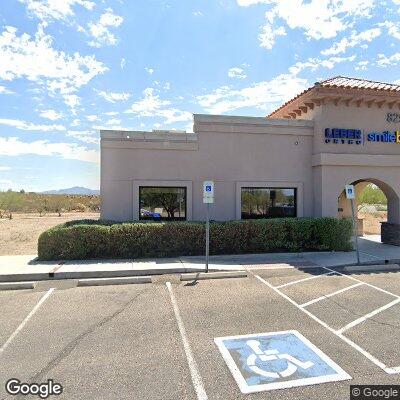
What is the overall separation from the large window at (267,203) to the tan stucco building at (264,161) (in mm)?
43

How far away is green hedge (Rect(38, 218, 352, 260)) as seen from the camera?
10586mm

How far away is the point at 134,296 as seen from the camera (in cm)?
745

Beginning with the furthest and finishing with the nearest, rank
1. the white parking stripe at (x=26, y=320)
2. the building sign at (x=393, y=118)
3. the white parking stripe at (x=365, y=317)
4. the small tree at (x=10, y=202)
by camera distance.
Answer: the small tree at (x=10, y=202) < the building sign at (x=393, y=118) < the white parking stripe at (x=365, y=317) < the white parking stripe at (x=26, y=320)

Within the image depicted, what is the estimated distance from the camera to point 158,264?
32.9 feet

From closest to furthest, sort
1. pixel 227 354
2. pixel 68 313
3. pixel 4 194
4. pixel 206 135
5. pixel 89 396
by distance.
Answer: pixel 89 396
pixel 227 354
pixel 68 313
pixel 206 135
pixel 4 194

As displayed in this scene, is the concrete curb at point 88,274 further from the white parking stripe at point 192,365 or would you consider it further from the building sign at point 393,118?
the building sign at point 393,118

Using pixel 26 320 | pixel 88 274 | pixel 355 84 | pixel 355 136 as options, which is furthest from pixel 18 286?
pixel 355 84

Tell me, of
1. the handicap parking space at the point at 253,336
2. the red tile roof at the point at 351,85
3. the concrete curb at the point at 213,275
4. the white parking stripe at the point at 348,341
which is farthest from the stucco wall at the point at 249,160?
the white parking stripe at the point at 348,341

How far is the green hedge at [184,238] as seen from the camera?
10.6 m

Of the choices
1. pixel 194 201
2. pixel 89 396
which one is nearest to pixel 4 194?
pixel 194 201

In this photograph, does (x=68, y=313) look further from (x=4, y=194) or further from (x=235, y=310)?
(x=4, y=194)

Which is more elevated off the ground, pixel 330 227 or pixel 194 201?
pixel 194 201

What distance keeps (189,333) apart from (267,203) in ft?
29.8

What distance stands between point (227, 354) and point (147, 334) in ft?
4.85
